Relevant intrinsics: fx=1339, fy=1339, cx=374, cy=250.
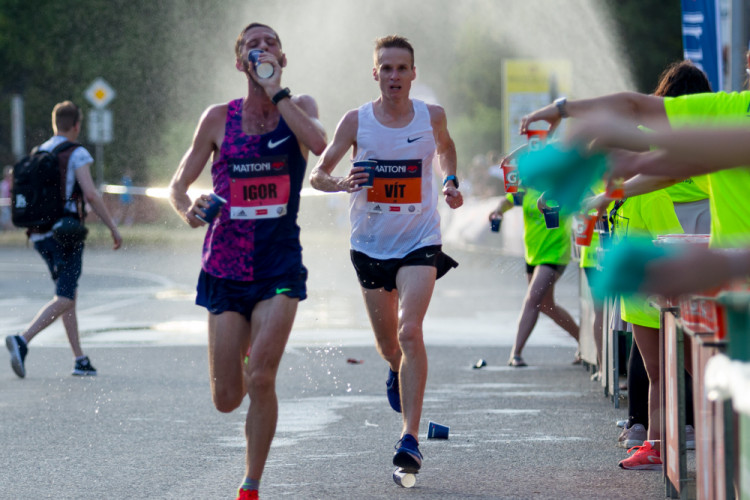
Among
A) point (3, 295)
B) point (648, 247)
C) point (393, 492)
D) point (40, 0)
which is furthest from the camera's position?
point (40, 0)

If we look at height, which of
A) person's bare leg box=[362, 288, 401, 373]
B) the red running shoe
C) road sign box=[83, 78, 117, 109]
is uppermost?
road sign box=[83, 78, 117, 109]

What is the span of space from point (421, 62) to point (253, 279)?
51386 millimetres

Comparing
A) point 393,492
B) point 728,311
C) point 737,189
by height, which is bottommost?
point 393,492

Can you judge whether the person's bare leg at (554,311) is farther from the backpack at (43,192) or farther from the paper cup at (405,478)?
the paper cup at (405,478)

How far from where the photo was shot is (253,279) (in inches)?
215

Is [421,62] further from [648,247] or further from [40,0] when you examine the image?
[648,247]

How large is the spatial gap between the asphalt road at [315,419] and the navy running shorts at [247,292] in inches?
35.5

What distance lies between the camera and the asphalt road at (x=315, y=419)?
6.07 metres

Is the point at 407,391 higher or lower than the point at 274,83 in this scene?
lower

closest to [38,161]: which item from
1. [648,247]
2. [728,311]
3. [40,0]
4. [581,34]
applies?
[728,311]

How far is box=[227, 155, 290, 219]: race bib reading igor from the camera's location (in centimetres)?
554

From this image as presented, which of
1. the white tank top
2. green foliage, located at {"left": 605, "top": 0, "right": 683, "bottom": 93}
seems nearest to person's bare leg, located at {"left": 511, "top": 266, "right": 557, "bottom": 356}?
the white tank top

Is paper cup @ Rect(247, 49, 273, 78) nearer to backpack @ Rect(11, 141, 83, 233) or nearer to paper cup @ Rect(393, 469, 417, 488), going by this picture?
paper cup @ Rect(393, 469, 417, 488)

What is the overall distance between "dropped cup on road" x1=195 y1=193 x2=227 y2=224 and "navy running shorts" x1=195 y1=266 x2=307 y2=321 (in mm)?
297
